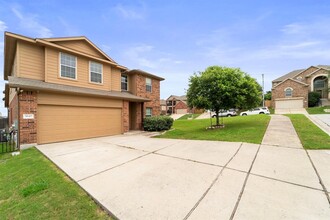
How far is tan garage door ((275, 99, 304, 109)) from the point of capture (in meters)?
30.8

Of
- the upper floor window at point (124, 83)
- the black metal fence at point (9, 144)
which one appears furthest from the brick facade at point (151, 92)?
the black metal fence at point (9, 144)

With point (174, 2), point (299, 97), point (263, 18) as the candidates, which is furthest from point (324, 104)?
point (174, 2)

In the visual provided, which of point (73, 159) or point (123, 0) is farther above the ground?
point (123, 0)

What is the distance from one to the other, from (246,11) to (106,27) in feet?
34.4

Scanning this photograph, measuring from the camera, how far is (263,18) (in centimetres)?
1073

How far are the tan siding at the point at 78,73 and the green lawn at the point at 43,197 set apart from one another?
263 inches

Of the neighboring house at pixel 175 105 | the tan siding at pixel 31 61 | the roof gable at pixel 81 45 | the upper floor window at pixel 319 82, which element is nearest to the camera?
the tan siding at pixel 31 61

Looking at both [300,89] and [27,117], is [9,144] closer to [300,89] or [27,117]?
[27,117]

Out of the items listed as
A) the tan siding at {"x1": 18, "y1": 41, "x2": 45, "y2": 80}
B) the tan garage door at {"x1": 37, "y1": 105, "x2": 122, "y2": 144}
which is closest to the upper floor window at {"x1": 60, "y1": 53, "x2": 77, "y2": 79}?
the tan siding at {"x1": 18, "y1": 41, "x2": 45, "y2": 80}

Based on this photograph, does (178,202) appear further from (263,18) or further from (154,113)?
(154,113)

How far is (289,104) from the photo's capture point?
31.6m

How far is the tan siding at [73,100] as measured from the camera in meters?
8.45

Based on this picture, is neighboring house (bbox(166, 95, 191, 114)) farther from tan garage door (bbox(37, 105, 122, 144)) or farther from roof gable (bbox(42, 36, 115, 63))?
tan garage door (bbox(37, 105, 122, 144))

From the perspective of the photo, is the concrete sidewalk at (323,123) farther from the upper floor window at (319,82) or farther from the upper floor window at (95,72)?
the upper floor window at (319,82)
